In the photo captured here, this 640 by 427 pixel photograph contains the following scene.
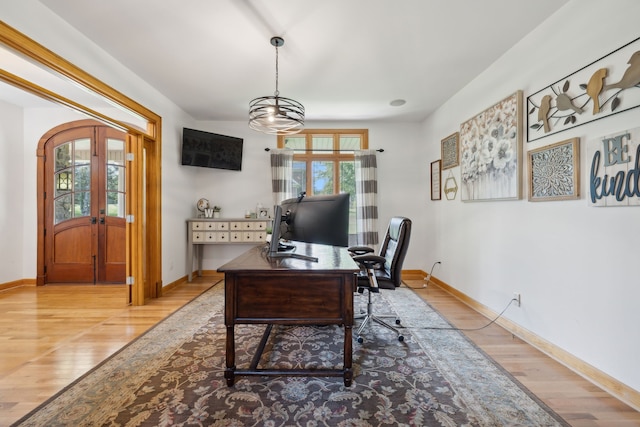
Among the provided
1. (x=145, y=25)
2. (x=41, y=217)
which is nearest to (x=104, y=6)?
(x=145, y=25)

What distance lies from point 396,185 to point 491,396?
344cm

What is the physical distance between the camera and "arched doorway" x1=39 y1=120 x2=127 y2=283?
412 centimetres

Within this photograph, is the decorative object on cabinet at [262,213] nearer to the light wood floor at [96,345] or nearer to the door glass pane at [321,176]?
the door glass pane at [321,176]

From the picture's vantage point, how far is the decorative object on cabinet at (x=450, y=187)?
11.8 ft

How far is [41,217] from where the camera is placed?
4.08m

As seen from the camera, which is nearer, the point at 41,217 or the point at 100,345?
Result: the point at 100,345

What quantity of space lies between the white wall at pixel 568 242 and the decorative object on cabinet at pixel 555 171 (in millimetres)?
46

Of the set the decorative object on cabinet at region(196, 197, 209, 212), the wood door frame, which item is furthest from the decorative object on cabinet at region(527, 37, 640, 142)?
the decorative object on cabinet at region(196, 197, 209, 212)

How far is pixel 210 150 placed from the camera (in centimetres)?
435

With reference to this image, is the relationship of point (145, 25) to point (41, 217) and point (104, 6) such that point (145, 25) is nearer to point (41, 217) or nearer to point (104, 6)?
point (104, 6)

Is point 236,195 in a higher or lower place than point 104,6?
lower

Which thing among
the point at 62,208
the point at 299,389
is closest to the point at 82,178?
the point at 62,208

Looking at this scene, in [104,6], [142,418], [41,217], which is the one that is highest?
[104,6]

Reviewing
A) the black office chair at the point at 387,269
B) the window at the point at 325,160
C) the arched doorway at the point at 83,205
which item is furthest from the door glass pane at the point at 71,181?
the black office chair at the point at 387,269
